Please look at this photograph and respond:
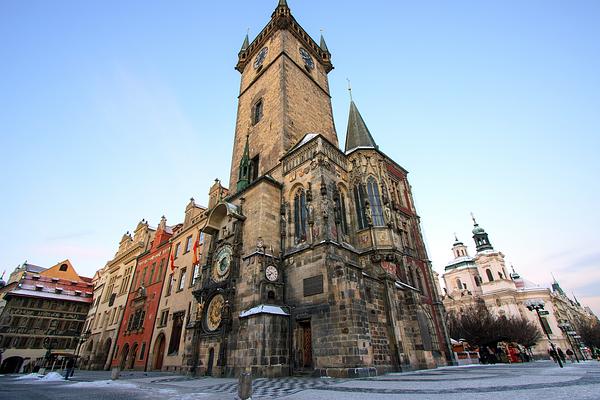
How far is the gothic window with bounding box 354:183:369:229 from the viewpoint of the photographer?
17300mm

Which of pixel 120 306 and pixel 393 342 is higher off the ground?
pixel 120 306

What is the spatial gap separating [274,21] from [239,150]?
13867 millimetres

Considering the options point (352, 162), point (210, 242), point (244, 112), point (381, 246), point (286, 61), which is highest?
point (286, 61)

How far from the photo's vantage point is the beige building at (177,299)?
21.9m

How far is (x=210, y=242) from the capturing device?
769 inches

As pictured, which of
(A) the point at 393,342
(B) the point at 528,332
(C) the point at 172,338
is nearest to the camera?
(A) the point at 393,342

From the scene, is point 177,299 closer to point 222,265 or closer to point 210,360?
point 222,265

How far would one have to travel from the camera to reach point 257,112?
82.2ft

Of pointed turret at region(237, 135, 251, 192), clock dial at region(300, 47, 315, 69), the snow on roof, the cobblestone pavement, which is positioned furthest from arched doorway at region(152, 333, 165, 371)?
clock dial at region(300, 47, 315, 69)

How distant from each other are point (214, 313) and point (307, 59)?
2433 centimetres

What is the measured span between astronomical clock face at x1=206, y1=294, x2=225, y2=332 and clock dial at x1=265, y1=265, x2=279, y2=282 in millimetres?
2864

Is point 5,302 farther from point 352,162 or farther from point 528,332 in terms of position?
point 528,332

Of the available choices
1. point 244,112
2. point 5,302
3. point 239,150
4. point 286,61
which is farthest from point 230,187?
point 5,302

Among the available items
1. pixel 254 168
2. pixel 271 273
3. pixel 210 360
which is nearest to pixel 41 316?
pixel 210 360
